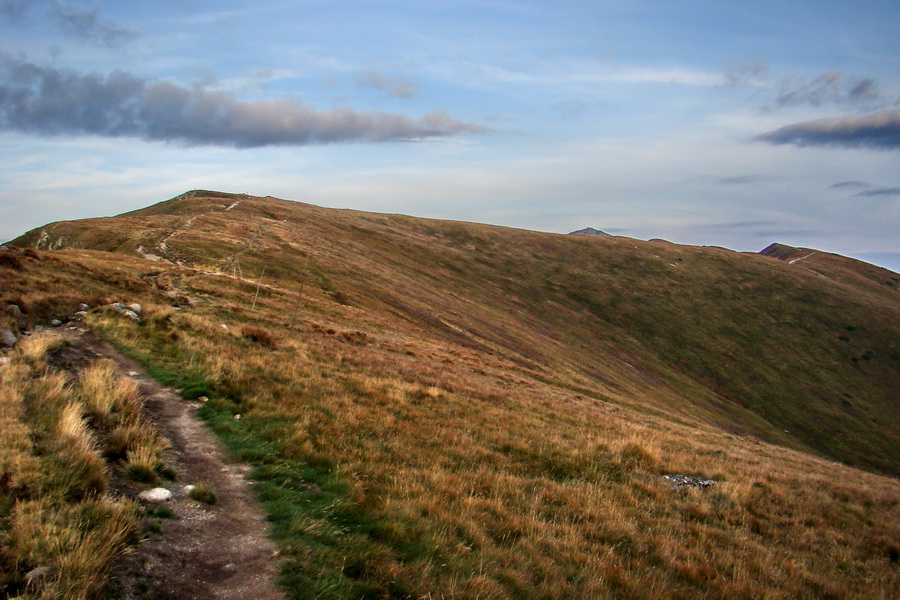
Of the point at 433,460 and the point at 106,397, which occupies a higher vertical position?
the point at 106,397

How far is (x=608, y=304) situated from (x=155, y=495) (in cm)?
9417

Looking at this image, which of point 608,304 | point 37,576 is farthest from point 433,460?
point 608,304

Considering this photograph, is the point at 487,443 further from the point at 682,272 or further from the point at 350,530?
the point at 682,272

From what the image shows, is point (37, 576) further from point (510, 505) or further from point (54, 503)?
point (510, 505)

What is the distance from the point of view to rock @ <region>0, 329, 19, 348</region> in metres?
→ 10.4

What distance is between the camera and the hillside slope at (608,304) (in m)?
46.2

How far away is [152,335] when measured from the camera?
14.7 meters

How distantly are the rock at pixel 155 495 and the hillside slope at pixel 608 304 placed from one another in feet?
99.3

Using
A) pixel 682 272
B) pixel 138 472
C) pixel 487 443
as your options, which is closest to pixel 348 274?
pixel 487 443

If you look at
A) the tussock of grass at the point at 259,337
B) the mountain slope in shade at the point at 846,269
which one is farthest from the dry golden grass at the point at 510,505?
the mountain slope in shade at the point at 846,269

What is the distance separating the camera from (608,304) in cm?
9344

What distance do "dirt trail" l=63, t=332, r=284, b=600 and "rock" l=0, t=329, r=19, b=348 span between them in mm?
5367

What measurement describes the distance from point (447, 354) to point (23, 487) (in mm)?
25959

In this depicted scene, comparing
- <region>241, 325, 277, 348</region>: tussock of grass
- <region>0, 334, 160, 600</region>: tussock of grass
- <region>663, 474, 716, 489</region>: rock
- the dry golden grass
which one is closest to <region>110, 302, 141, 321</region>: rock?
the dry golden grass
